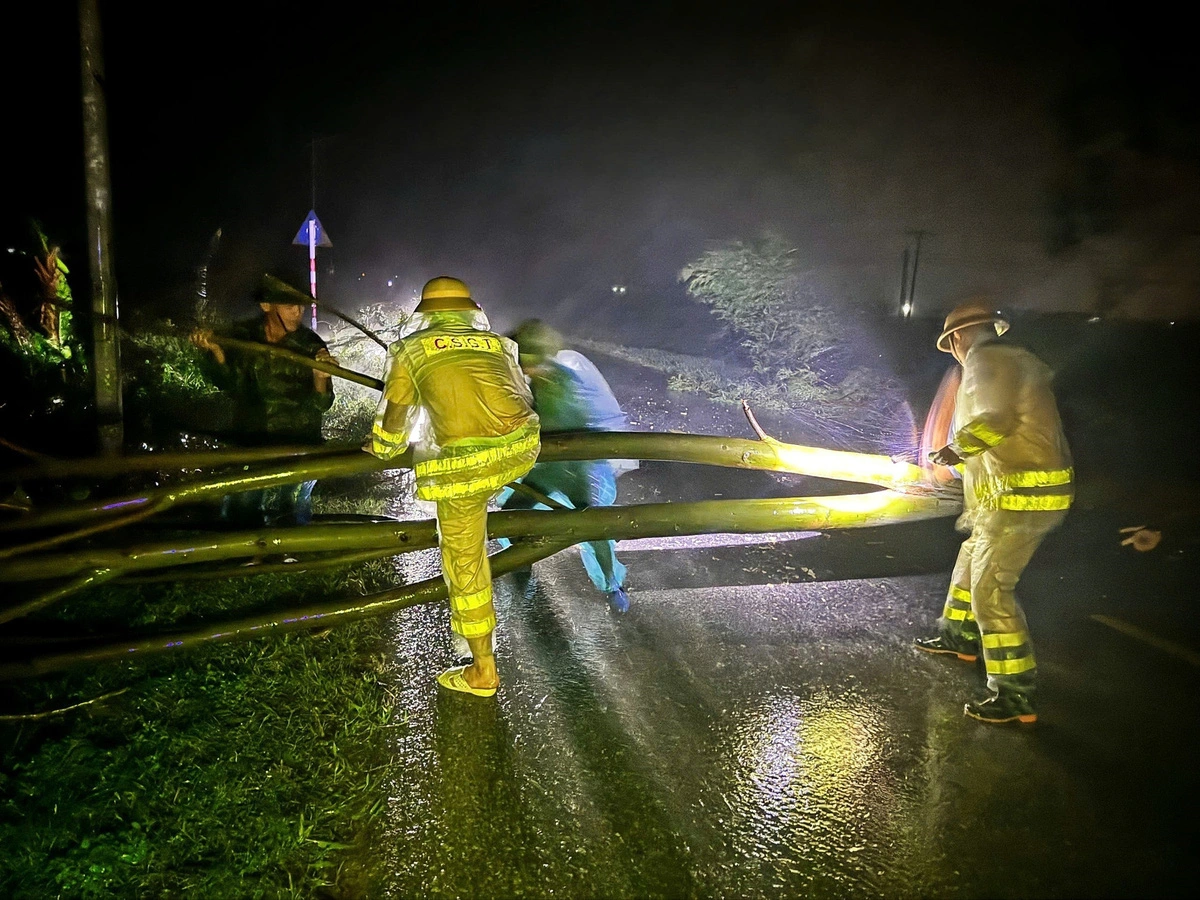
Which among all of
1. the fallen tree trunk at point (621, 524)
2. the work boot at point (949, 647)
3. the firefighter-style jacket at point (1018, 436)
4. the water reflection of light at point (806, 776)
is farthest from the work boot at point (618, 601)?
the firefighter-style jacket at point (1018, 436)

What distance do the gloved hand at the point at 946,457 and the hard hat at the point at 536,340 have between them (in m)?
2.34

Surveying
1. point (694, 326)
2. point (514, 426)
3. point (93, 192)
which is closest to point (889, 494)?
point (514, 426)

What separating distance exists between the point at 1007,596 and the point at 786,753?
135 centimetres

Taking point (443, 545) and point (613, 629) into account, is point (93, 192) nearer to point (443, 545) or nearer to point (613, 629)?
point (443, 545)

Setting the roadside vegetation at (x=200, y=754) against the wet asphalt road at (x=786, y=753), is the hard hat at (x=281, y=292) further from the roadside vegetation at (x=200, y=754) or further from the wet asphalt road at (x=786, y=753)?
the wet asphalt road at (x=786, y=753)

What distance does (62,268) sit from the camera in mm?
8055

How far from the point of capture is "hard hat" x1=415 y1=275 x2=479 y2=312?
3.36m

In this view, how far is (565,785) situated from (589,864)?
0.43 metres

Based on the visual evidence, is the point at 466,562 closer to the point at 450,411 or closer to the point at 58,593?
the point at 450,411

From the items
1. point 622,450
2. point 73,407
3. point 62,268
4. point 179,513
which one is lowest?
point 179,513

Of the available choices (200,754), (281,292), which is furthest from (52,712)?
(281,292)

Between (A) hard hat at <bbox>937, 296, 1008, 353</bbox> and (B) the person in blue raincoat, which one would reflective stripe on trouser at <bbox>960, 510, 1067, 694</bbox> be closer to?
(A) hard hat at <bbox>937, 296, 1008, 353</bbox>

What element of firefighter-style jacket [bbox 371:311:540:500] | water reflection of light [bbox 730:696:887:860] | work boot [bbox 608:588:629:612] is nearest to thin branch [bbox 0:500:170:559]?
firefighter-style jacket [bbox 371:311:540:500]

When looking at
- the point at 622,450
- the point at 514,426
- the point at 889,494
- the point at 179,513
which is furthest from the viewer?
the point at 179,513
